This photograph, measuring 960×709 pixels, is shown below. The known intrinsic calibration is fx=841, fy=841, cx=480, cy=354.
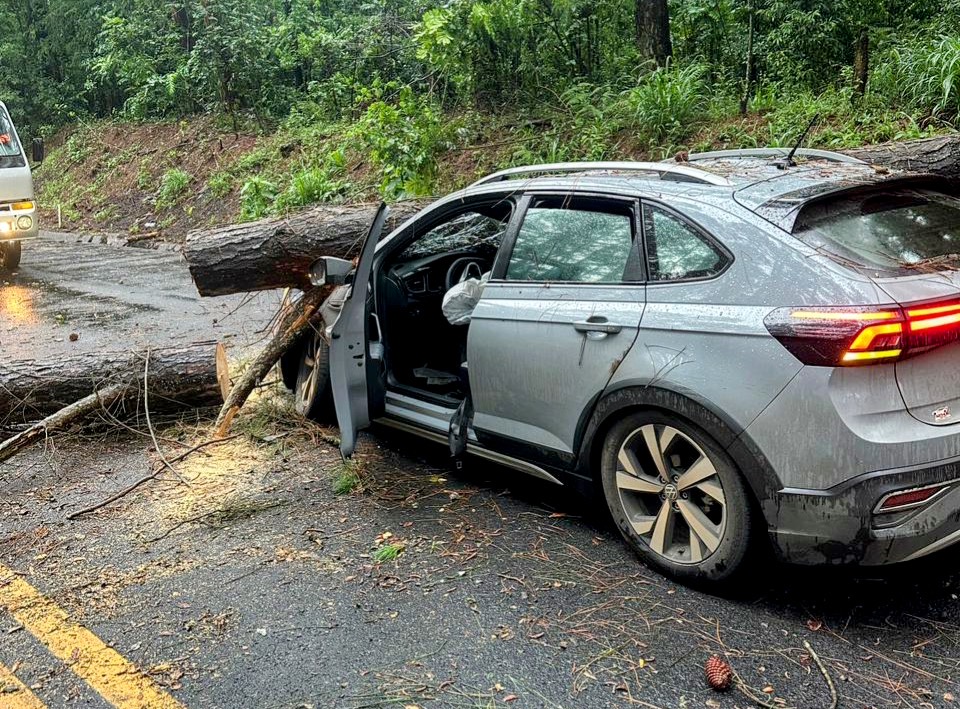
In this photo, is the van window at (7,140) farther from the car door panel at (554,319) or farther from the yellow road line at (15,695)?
the yellow road line at (15,695)

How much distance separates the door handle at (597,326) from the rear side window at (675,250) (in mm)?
255

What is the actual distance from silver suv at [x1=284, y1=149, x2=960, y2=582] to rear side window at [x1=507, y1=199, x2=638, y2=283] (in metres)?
0.01

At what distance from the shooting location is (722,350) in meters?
3.12

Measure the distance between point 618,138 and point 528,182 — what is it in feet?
22.3

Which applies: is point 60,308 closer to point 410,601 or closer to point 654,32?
point 410,601

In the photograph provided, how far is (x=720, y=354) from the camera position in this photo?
3117 mm

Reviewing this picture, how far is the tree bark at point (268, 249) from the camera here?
228 inches

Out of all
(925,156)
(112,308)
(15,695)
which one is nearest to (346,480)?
(15,695)

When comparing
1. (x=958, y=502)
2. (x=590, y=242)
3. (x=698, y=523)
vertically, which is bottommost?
(x=698, y=523)

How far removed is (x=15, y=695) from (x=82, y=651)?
281mm

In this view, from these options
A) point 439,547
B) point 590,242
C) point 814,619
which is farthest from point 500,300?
point 814,619

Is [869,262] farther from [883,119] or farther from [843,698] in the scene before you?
[883,119]

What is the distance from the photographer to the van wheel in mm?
13070

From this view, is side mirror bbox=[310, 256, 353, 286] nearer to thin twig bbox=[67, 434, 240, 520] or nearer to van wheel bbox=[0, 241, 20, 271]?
thin twig bbox=[67, 434, 240, 520]
